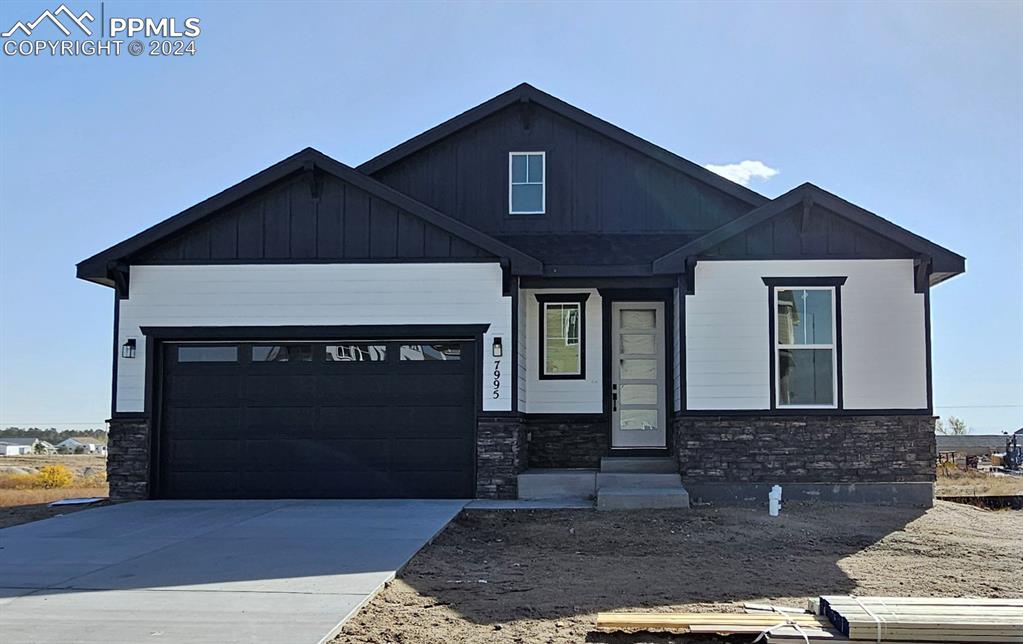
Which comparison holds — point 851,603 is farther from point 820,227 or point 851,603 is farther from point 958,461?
point 958,461

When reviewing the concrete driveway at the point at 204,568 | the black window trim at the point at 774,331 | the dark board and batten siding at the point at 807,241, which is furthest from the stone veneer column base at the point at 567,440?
the dark board and batten siding at the point at 807,241

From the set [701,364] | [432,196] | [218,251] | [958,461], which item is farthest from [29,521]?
[958,461]

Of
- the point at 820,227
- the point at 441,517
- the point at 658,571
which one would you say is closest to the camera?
the point at 658,571

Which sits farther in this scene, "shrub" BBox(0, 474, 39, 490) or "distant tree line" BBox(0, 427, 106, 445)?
"distant tree line" BBox(0, 427, 106, 445)

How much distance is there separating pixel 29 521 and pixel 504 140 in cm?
894

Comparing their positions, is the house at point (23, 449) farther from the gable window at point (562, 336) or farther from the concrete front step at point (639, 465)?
the concrete front step at point (639, 465)

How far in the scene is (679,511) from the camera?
495 inches

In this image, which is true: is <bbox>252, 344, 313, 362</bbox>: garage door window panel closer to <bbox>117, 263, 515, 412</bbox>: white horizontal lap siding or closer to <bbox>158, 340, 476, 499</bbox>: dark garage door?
<bbox>158, 340, 476, 499</bbox>: dark garage door

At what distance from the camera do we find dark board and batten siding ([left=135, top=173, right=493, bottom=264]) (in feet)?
46.4

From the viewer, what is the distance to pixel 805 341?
45.4ft

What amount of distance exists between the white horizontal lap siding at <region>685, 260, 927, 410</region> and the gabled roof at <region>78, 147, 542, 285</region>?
8.27 feet

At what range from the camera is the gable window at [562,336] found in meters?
15.4

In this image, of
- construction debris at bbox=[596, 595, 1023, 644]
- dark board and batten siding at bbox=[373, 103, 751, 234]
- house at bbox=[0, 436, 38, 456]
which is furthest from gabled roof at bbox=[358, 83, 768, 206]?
house at bbox=[0, 436, 38, 456]

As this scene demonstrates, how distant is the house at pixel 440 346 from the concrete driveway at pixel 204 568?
1.10m
